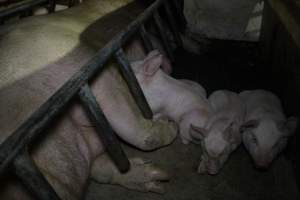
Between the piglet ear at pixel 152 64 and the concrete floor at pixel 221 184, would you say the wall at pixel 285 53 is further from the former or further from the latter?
the piglet ear at pixel 152 64

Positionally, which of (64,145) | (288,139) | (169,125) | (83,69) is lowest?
(288,139)

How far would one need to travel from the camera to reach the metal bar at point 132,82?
2451 mm

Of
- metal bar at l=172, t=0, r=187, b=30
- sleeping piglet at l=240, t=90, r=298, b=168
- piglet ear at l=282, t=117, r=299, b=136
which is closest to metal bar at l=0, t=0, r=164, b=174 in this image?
sleeping piglet at l=240, t=90, r=298, b=168

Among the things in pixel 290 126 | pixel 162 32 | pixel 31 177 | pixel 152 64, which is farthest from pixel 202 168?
pixel 162 32

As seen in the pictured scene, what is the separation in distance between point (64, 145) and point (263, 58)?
267 cm

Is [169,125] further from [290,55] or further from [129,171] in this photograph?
[290,55]

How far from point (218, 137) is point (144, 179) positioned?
0.61 metres

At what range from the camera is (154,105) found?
117 inches

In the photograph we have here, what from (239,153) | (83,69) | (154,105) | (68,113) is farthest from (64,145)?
(239,153)

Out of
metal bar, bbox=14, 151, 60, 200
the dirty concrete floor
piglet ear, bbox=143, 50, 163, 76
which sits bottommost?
the dirty concrete floor

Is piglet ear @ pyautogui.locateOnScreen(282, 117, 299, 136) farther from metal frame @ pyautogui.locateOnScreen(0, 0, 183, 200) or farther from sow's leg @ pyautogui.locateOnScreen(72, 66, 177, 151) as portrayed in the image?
metal frame @ pyautogui.locateOnScreen(0, 0, 183, 200)

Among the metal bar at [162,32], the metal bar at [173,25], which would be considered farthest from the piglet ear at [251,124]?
the metal bar at [173,25]

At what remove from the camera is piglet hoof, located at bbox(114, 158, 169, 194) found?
241 centimetres

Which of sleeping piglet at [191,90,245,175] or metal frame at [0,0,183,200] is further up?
metal frame at [0,0,183,200]
